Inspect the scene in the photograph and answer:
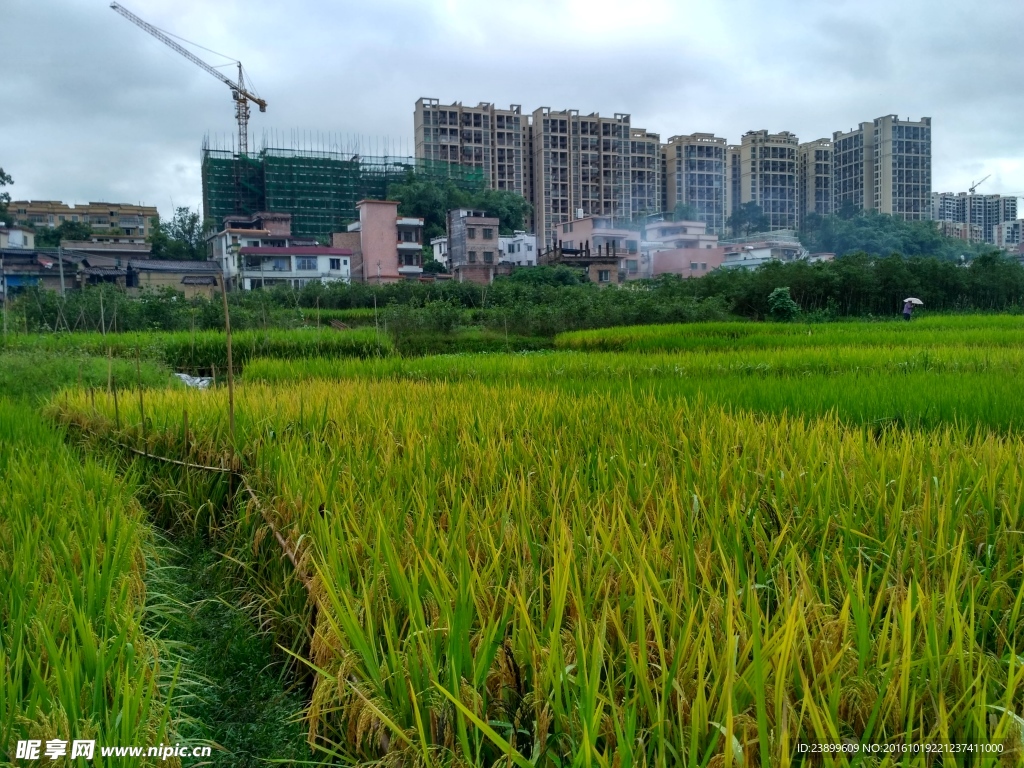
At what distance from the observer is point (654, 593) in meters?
1.79

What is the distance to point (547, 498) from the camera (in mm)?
2723

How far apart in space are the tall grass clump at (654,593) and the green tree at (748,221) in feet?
185

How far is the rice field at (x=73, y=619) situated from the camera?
153 centimetres

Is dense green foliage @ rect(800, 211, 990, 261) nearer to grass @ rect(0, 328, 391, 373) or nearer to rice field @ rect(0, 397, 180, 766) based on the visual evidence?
grass @ rect(0, 328, 391, 373)

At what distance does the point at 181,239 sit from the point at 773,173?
1889 inches

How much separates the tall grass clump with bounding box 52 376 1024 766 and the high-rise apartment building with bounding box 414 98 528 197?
6243 cm

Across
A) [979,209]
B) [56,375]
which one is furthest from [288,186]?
[979,209]

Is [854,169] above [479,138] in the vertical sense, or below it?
below

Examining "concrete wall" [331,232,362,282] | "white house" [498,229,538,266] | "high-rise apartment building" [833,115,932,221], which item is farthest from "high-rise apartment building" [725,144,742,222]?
"concrete wall" [331,232,362,282]

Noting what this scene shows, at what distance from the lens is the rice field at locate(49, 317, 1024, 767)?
133 cm

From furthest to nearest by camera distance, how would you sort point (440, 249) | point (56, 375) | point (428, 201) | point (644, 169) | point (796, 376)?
point (644, 169) < point (428, 201) < point (440, 249) < point (56, 375) < point (796, 376)

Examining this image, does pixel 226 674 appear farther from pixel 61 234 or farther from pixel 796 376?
pixel 61 234

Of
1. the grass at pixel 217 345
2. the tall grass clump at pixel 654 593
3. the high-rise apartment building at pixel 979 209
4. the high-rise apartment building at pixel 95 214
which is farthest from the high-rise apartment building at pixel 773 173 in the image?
the tall grass clump at pixel 654 593

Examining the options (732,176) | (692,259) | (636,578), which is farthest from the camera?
(732,176)
